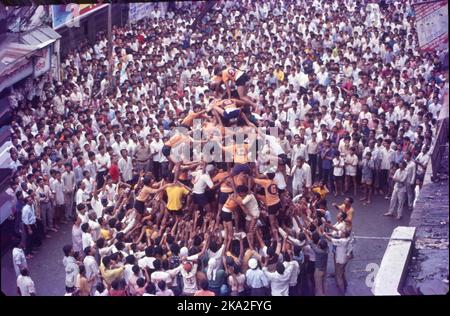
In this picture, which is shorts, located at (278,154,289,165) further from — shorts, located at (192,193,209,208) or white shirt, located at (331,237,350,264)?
white shirt, located at (331,237,350,264)

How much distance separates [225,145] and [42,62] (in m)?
2.87

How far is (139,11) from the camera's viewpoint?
40.3ft

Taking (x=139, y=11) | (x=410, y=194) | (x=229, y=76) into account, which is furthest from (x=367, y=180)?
(x=139, y=11)

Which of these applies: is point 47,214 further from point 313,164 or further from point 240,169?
point 313,164

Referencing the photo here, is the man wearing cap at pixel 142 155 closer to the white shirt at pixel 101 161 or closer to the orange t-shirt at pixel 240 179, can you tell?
the white shirt at pixel 101 161

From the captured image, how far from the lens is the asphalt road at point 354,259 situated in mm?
9391

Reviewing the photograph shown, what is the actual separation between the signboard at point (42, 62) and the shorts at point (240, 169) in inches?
124

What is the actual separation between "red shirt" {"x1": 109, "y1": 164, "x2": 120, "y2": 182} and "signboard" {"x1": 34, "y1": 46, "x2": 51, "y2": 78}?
63.3 inches

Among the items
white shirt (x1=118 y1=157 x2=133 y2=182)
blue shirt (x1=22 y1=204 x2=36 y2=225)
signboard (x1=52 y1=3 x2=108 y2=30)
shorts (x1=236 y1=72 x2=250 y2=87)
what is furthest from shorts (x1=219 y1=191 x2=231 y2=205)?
signboard (x1=52 y1=3 x2=108 y2=30)

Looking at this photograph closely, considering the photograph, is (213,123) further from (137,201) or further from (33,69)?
(33,69)

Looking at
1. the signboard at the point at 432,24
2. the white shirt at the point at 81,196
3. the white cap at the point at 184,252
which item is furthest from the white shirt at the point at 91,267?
the signboard at the point at 432,24

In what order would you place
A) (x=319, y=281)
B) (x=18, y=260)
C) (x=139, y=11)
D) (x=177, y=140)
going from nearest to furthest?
(x=319, y=281) < (x=18, y=260) < (x=177, y=140) < (x=139, y=11)
